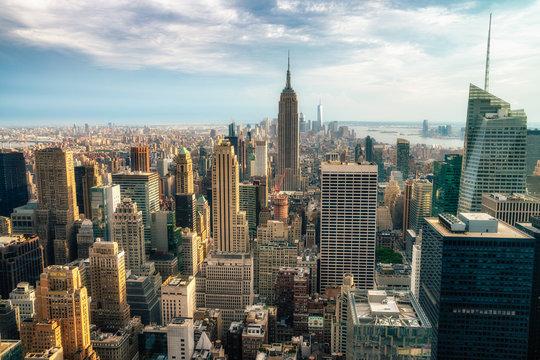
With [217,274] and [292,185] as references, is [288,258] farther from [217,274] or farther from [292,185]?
[292,185]

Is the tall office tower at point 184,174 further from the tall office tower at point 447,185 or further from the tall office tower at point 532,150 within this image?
the tall office tower at point 532,150

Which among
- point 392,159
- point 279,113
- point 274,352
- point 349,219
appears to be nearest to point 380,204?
point 392,159

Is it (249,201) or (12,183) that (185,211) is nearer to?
(249,201)

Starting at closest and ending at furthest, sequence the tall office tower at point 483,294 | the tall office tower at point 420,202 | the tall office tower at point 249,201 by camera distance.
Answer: the tall office tower at point 483,294
the tall office tower at point 420,202
the tall office tower at point 249,201

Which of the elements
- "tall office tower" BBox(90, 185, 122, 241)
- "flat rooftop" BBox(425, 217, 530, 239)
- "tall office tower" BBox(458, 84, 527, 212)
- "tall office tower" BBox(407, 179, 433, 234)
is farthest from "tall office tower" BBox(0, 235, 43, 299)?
→ "tall office tower" BBox(407, 179, 433, 234)

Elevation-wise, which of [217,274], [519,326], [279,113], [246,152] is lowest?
[217,274]

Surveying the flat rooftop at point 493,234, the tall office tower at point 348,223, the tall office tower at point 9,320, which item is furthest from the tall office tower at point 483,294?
the tall office tower at point 9,320

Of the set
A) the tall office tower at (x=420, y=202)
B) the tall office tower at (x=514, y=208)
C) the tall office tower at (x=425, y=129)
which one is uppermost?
the tall office tower at (x=425, y=129)
